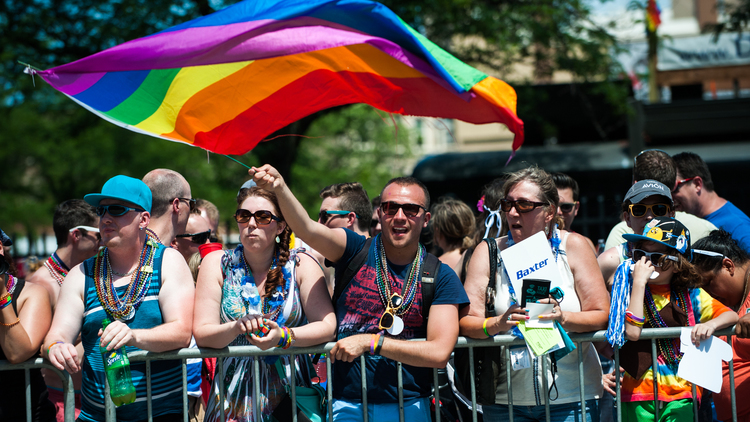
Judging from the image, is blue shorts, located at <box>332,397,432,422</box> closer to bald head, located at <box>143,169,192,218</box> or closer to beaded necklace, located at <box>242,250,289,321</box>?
beaded necklace, located at <box>242,250,289,321</box>

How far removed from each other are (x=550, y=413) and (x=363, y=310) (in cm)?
114

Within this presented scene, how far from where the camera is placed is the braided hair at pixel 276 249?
10.7 ft

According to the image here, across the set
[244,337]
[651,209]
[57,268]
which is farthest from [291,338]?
[57,268]

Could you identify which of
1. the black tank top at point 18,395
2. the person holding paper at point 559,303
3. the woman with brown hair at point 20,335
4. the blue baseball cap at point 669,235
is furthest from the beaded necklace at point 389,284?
the black tank top at point 18,395

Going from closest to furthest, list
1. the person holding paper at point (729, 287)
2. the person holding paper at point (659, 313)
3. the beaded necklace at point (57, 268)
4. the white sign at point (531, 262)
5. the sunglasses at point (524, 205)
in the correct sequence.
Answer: the white sign at point (531, 262) < the person holding paper at point (659, 313) < the sunglasses at point (524, 205) < the person holding paper at point (729, 287) < the beaded necklace at point (57, 268)

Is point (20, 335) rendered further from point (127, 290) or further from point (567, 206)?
point (567, 206)

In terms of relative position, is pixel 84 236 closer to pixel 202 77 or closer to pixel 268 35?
pixel 202 77

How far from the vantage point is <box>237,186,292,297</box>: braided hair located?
129 inches

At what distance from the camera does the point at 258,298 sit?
324cm

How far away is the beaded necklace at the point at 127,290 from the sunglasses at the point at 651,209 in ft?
8.91

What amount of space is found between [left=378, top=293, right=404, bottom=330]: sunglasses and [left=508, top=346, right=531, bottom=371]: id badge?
0.66m

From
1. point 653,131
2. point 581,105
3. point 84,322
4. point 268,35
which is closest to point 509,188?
point 268,35

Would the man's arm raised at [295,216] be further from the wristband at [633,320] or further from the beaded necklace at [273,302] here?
the wristband at [633,320]

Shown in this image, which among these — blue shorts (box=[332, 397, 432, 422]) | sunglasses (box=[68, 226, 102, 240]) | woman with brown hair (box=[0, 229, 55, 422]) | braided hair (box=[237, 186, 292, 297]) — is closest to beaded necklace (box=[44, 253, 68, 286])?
sunglasses (box=[68, 226, 102, 240])
